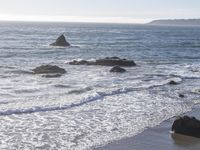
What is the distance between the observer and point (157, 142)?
16984 mm

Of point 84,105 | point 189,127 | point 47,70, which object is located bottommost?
point 47,70

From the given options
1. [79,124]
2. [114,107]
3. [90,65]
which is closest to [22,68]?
[90,65]

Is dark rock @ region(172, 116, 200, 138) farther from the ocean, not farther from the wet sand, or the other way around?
the ocean

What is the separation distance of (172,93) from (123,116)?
8.71 meters

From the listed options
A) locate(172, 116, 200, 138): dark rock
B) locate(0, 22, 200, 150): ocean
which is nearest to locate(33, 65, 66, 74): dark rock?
locate(0, 22, 200, 150): ocean

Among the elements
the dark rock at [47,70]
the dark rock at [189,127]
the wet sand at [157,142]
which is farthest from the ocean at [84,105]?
the dark rock at [189,127]

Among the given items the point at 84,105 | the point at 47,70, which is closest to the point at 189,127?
the point at 84,105

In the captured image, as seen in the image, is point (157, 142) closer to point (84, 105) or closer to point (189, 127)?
point (189, 127)

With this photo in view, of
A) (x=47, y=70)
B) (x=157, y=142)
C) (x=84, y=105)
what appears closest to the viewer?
(x=157, y=142)

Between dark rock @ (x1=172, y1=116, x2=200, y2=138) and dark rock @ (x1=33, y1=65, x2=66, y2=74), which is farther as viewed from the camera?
dark rock @ (x1=33, y1=65, x2=66, y2=74)

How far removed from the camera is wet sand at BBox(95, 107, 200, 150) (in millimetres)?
16250

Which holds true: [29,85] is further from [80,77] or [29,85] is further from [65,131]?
[65,131]

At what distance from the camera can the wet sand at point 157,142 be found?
1625cm

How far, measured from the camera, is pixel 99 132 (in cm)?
1812
